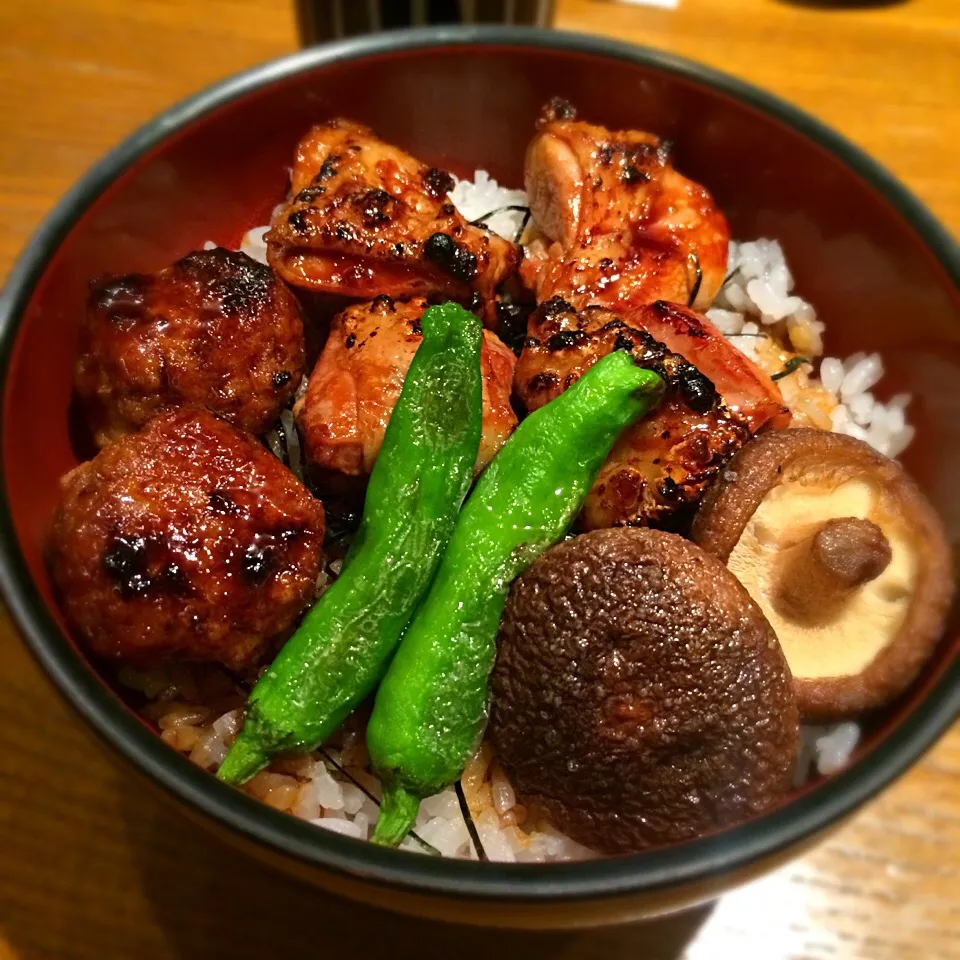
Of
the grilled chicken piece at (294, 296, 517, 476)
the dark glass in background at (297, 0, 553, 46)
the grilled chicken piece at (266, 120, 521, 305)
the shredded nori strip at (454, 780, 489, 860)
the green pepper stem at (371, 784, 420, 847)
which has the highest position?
the dark glass in background at (297, 0, 553, 46)

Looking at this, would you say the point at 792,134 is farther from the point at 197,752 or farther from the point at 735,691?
the point at 197,752

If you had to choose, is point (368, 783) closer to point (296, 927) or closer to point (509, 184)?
point (296, 927)

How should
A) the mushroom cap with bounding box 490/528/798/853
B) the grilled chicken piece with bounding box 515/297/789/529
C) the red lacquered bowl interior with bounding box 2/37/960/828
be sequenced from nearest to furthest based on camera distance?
the mushroom cap with bounding box 490/528/798/853
the grilled chicken piece with bounding box 515/297/789/529
the red lacquered bowl interior with bounding box 2/37/960/828

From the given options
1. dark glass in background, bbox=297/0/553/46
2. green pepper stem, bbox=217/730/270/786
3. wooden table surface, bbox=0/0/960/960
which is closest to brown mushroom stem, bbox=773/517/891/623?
wooden table surface, bbox=0/0/960/960

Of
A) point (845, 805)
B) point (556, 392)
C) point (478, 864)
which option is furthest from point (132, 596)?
point (845, 805)

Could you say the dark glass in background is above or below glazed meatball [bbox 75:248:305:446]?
above

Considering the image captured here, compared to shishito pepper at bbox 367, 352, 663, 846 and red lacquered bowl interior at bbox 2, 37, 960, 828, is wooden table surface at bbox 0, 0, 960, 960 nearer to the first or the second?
shishito pepper at bbox 367, 352, 663, 846

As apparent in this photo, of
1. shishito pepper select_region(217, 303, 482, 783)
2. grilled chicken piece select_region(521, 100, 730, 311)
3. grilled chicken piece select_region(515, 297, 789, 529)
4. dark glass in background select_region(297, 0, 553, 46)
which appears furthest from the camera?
dark glass in background select_region(297, 0, 553, 46)
